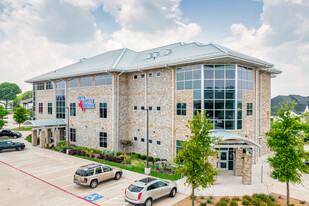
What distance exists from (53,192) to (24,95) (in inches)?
6125

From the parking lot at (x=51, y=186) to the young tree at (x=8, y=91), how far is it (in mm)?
102023

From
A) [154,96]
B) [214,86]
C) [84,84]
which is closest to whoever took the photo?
[214,86]

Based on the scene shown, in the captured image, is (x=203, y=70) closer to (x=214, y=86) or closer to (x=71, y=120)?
(x=214, y=86)

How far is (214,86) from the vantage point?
734 inches

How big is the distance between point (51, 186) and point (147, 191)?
8042 millimetres

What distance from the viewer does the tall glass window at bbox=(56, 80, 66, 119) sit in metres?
31.3

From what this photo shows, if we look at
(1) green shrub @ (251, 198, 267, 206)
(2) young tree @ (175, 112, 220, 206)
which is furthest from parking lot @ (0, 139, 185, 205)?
(1) green shrub @ (251, 198, 267, 206)

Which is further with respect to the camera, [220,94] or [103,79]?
[103,79]

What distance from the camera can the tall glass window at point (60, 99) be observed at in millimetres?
31266

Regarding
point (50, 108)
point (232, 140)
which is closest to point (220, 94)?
point (232, 140)

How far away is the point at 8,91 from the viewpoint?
10525cm

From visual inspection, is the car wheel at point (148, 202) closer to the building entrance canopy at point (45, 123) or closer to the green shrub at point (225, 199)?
the green shrub at point (225, 199)

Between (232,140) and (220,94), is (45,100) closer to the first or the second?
(220,94)

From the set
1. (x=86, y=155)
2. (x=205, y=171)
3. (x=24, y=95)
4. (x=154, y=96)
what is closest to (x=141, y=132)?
(x=154, y=96)
